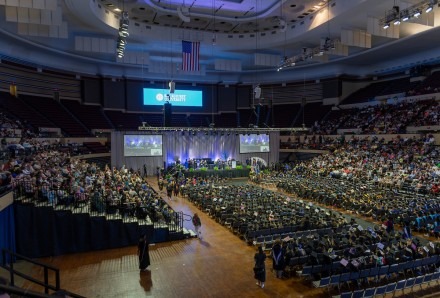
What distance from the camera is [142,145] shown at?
3006 cm

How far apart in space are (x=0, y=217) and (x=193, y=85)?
32.7 meters

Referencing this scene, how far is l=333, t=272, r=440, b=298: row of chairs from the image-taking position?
785cm

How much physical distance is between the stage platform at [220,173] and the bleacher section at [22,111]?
505 inches

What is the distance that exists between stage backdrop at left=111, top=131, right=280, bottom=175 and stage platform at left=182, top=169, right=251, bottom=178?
10.5 ft

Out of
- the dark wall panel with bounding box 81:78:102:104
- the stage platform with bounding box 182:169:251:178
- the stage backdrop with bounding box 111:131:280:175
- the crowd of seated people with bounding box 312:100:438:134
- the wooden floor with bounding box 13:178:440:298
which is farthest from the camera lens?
the dark wall panel with bounding box 81:78:102:104

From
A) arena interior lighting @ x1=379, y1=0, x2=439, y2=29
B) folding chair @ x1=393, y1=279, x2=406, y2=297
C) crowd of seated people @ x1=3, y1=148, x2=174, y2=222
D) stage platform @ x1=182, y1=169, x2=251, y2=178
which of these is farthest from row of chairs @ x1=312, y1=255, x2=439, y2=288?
stage platform @ x1=182, y1=169, x2=251, y2=178

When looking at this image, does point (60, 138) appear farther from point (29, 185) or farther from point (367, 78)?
point (367, 78)

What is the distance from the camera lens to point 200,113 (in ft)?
134

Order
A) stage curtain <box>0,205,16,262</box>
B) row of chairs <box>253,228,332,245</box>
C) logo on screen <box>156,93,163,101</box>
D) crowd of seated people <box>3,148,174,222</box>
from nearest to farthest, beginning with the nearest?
stage curtain <box>0,205,16,262</box>, crowd of seated people <box>3,148,174,222</box>, row of chairs <box>253,228,332,245</box>, logo on screen <box>156,93,163,101</box>

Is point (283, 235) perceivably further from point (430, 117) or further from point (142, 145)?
point (430, 117)

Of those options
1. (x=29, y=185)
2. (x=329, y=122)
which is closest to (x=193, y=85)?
(x=329, y=122)

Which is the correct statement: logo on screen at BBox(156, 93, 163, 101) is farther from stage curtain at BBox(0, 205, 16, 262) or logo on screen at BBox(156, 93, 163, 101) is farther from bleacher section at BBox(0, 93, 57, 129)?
stage curtain at BBox(0, 205, 16, 262)

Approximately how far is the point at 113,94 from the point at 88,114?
434 cm

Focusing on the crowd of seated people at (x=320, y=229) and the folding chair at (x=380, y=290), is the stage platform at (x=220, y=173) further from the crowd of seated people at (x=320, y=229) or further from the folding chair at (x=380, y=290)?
the folding chair at (x=380, y=290)
